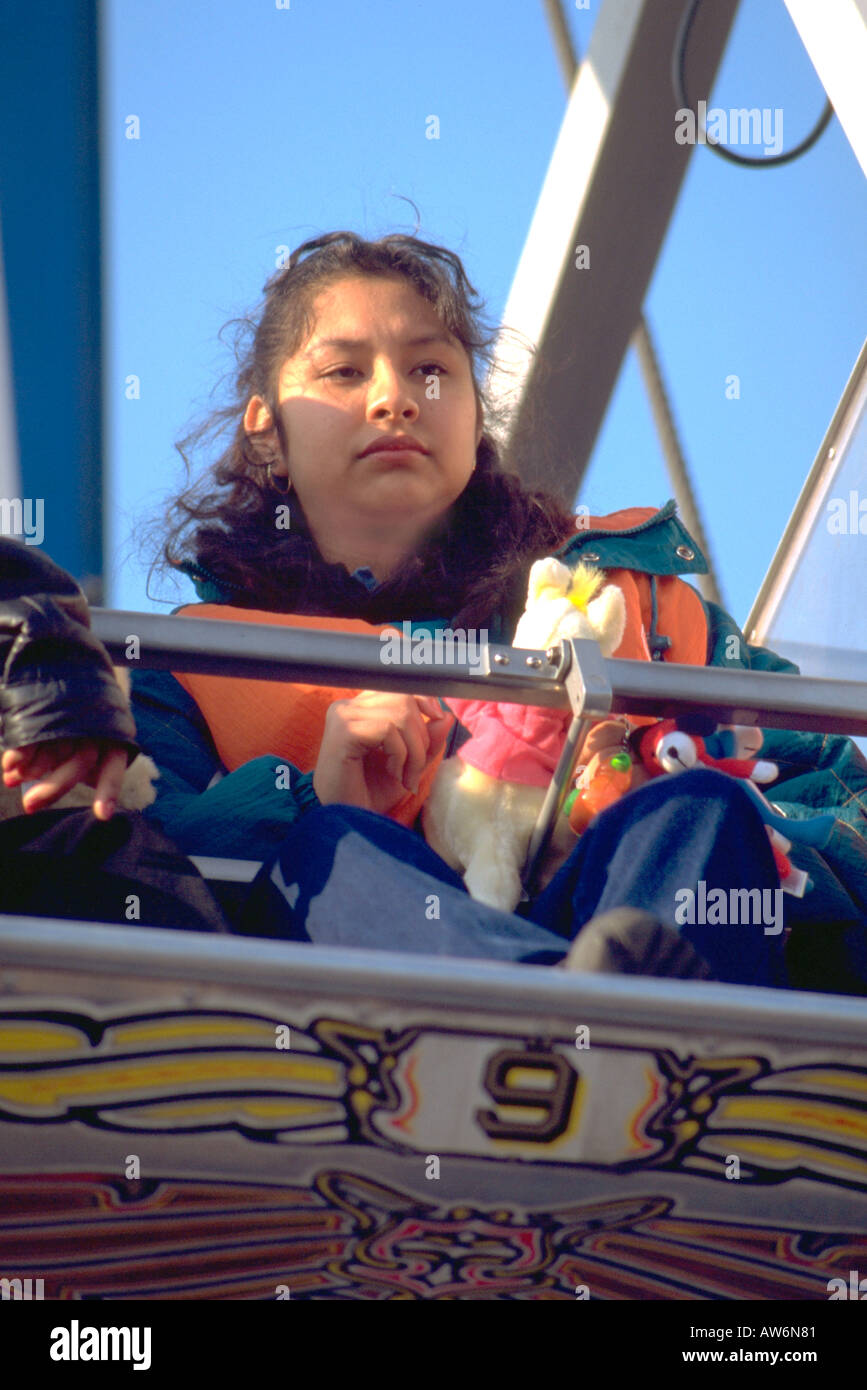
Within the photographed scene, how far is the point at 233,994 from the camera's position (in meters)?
1.06

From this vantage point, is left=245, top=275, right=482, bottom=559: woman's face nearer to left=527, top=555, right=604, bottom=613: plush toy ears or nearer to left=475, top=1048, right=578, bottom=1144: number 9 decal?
left=527, top=555, right=604, bottom=613: plush toy ears

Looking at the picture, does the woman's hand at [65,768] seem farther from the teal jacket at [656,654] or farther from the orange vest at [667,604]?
the orange vest at [667,604]

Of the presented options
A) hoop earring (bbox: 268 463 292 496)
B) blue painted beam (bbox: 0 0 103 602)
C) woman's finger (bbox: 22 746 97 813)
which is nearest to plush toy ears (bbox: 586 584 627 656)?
woman's finger (bbox: 22 746 97 813)

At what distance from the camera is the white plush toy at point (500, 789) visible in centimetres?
148

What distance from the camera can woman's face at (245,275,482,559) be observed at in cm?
206

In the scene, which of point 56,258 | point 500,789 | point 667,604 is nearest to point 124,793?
point 500,789

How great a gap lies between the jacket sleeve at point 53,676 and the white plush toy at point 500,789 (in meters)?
0.34

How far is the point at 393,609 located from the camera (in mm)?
2020

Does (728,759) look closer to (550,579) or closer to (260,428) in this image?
(550,579)

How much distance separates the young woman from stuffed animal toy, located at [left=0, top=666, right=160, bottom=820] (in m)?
0.07

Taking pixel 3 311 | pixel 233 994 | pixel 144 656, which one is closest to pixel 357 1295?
pixel 233 994

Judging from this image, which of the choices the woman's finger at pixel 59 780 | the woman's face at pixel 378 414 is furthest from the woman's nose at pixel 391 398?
the woman's finger at pixel 59 780

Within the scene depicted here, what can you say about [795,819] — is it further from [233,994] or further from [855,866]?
[233,994]

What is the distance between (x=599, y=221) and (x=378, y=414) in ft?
4.62
